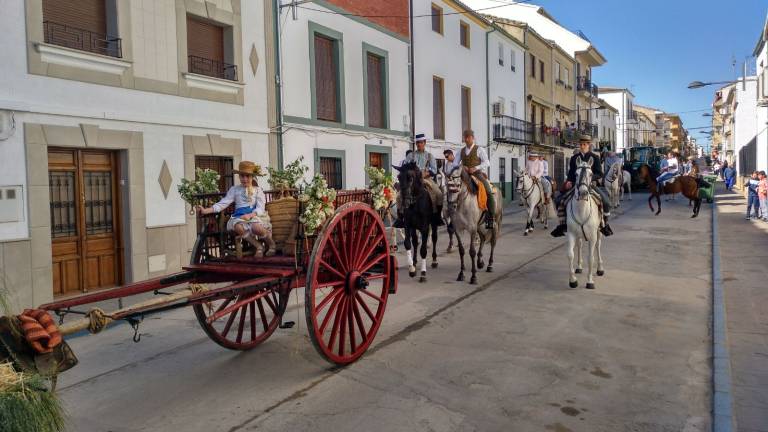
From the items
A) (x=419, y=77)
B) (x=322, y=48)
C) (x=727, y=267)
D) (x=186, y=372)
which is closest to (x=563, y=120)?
(x=419, y=77)

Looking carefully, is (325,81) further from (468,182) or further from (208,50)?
(468,182)

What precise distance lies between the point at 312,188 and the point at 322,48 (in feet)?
36.4

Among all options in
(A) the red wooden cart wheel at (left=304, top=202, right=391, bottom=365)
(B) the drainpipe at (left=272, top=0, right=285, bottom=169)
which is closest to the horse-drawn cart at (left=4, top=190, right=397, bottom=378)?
(A) the red wooden cart wheel at (left=304, top=202, right=391, bottom=365)

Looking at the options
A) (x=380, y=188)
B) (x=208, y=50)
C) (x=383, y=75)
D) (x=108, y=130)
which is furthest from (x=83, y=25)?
(x=383, y=75)

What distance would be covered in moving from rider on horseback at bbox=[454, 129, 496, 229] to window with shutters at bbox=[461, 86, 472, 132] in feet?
48.1

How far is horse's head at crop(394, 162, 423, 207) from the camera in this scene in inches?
371

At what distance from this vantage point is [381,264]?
6289 mm

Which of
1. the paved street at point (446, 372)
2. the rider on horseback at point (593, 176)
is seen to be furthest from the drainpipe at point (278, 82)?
the rider on horseback at point (593, 176)

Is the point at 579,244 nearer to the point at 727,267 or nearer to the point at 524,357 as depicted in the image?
the point at 727,267

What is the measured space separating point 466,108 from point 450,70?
2.49 metres

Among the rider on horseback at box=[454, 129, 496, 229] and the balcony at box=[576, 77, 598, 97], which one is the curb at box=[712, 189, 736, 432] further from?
the balcony at box=[576, 77, 598, 97]

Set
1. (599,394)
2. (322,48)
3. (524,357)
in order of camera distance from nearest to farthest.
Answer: (599,394), (524,357), (322,48)

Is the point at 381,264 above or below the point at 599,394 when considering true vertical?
above

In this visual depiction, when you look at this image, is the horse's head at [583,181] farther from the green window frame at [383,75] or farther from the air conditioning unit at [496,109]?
the air conditioning unit at [496,109]
